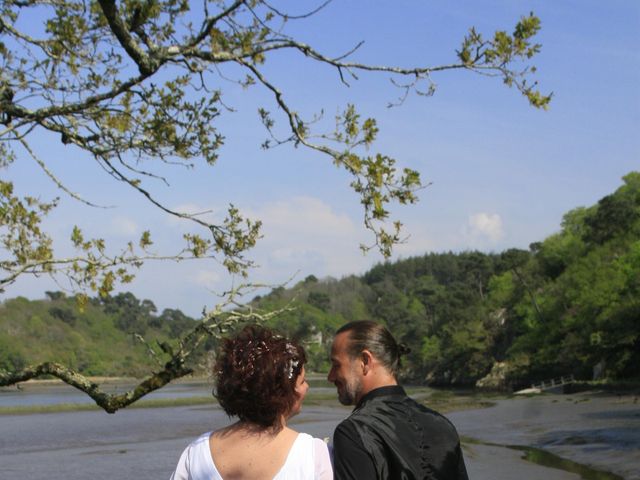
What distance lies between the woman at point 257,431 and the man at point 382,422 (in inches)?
7.1

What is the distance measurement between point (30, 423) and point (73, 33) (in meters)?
36.4

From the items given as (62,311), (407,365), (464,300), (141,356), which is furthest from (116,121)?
(62,311)

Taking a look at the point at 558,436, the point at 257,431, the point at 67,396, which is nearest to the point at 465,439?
the point at 558,436

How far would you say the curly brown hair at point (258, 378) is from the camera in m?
2.54

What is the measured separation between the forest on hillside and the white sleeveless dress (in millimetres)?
411

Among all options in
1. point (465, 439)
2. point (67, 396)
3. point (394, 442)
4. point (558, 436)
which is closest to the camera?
point (394, 442)

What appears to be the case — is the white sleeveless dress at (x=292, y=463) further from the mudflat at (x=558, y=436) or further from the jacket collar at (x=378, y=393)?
the mudflat at (x=558, y=436)

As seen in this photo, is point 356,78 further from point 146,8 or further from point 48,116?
point 48,116

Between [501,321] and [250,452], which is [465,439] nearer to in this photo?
[250,452]

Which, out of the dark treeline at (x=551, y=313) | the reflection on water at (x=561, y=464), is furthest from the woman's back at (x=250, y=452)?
the dark treeline at (x=551, y=313)

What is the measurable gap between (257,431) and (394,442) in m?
0.52

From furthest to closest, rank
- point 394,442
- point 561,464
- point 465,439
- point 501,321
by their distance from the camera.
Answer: point 501,321 → point 465,439 → point 561,464 → point 394,442

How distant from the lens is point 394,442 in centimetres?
279

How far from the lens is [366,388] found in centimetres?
296
